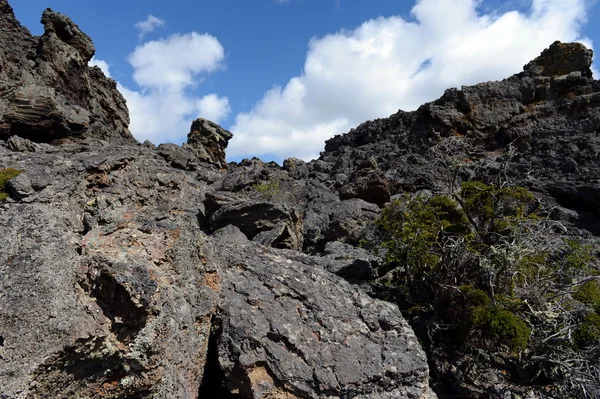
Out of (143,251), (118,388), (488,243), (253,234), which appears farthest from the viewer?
(253,234)

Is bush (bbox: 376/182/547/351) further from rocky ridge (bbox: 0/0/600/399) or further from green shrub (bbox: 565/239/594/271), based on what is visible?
rocky ridge (bbox: 0/0/600/399)

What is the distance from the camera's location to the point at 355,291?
31.6ft

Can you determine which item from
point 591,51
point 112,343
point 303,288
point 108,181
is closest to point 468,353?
point 303,288

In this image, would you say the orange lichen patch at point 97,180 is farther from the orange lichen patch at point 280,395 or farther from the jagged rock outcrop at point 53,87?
the jagged rock outcrop at point 53,87

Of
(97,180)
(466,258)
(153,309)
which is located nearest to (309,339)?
(153,309)

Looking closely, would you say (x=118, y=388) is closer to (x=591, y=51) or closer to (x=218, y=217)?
(x=218, y=217)

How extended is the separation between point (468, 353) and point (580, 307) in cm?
326

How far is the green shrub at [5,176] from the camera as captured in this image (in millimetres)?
8516

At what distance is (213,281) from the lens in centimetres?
859

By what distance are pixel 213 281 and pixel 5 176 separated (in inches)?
201

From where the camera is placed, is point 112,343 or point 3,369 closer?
point 3,369

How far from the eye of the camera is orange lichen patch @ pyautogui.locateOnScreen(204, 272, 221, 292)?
27.6ft

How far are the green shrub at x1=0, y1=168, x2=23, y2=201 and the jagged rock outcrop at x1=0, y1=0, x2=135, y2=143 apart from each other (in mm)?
14656

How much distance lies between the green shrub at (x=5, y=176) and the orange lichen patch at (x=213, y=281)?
4.32 meters
